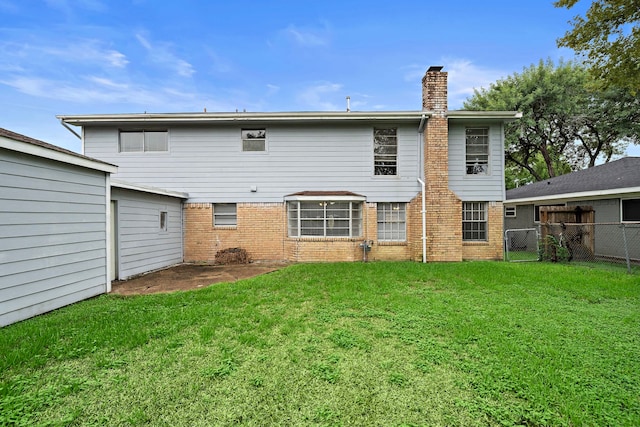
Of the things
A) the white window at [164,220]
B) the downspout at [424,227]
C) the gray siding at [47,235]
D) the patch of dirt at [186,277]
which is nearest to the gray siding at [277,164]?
the downspout at [424,227]

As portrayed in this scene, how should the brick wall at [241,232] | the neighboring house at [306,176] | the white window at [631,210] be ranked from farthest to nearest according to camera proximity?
→ 1. the brick wall at [241,232]
2. the neighboring house at [306,176]
3. the white window at [631,210]

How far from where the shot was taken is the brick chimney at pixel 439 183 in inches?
385

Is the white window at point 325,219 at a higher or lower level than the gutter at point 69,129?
lower

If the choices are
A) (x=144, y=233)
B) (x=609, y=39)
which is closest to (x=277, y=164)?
(x=144, y=233)

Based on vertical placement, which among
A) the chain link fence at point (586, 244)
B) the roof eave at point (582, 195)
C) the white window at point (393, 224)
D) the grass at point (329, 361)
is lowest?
the grass at point (329, 361)

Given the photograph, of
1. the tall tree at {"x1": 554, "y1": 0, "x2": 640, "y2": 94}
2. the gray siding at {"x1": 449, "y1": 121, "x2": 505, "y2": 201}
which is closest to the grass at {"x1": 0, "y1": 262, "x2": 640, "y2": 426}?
the gray siding at {"x1": 449, "y1": 121, "x2": 505, "y2": 201}

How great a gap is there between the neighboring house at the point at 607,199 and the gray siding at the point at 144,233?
1333 centimetres

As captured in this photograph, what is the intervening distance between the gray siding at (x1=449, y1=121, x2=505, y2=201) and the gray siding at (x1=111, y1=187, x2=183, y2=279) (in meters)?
10.1

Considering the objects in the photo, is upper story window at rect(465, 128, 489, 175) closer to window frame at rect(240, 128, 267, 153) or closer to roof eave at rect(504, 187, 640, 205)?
roof eave at rect(504, 187, 640, 205)

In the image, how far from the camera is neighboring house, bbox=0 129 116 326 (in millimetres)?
4453

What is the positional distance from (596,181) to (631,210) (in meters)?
1.86

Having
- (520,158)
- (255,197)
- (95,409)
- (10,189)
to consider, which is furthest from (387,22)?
(520,158)

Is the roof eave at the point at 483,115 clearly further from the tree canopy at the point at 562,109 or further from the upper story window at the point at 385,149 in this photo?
the tree canopy at the point at 562,109

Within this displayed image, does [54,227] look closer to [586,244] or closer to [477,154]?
[477,154]
